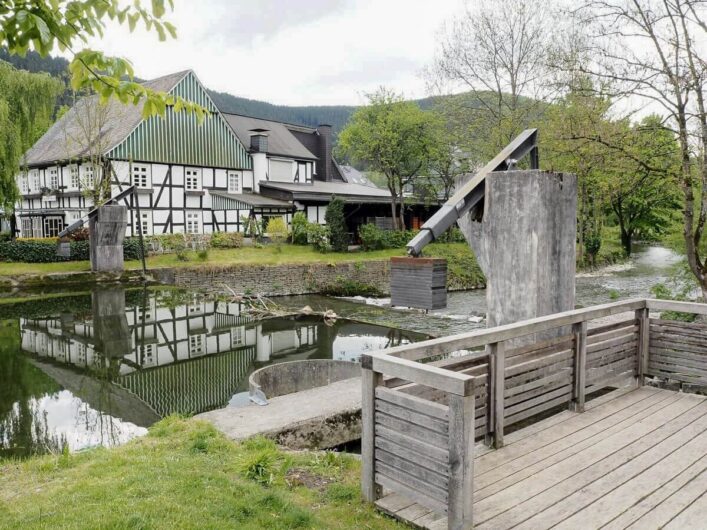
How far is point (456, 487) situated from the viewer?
11.1ft

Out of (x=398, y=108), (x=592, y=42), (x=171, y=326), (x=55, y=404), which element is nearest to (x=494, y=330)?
(x=592, y=42)

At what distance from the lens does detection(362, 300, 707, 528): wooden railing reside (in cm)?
343

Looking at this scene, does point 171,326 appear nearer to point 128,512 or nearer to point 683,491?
point 128,512

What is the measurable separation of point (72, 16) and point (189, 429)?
5302 millimetres

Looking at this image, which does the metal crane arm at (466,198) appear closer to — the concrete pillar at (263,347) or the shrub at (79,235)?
the concrete pillar at (263,347)

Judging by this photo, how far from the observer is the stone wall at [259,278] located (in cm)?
2505

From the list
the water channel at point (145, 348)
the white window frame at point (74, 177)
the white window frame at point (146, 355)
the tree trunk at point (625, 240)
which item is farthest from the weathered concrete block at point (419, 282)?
the tree trunk at point (625, 240)

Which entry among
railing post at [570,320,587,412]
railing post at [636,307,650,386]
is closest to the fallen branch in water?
railing post at [636,307,650,386]

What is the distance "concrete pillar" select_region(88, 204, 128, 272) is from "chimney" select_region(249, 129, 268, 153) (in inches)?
566

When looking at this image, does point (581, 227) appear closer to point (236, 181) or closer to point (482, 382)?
point (236, 181)

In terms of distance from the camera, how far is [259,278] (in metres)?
25.4

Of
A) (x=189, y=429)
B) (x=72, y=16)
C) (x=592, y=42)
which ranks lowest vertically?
(x=189, y=429)

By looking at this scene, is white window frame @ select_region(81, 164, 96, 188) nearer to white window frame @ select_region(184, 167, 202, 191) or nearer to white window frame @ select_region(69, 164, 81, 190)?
white window frame @ select_region(69, 164, 81, 190)

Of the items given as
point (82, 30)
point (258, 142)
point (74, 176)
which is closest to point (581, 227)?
point (258, 142)
